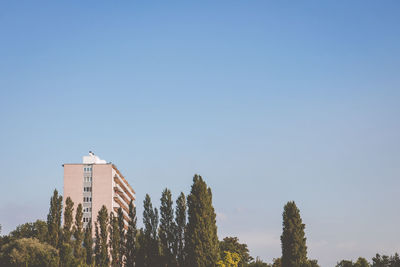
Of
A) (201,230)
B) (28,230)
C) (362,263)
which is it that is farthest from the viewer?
(28,230)

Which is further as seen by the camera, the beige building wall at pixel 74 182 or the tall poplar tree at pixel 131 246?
the beige building wall at pixel 74 182

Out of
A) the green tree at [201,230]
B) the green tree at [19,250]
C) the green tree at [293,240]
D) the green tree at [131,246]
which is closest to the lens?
the green tree at [201,230]

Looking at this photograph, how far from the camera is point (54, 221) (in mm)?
76750

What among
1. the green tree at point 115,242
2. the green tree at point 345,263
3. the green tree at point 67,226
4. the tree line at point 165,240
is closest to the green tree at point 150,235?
the tree line at point 165,240

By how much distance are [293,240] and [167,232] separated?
53.8 ft

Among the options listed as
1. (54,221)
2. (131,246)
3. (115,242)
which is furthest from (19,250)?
(131,246)

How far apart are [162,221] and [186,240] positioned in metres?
9.46

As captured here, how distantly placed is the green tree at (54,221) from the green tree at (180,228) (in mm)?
22129

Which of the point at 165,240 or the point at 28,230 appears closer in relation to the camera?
the point at 165,240

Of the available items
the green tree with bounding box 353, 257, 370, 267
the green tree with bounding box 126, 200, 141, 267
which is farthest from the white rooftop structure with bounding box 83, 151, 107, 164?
the green tree with bounding box 353, 257, 370, 267

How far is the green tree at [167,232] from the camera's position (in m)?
62.9

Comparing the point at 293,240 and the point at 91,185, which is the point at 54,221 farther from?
the point at 293,240

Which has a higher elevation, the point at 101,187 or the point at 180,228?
the point at 101,187

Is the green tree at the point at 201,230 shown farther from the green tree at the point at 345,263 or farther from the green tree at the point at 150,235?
the green tree at the point at 345,263
